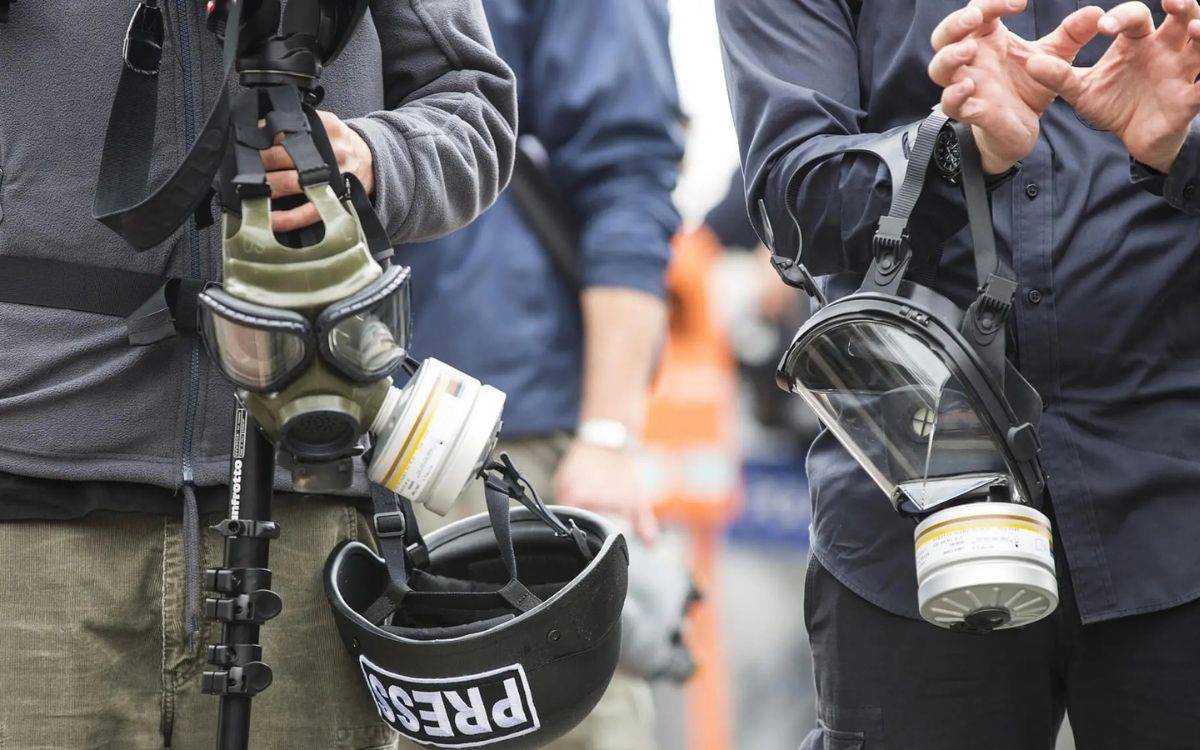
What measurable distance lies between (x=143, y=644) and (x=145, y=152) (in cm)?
51

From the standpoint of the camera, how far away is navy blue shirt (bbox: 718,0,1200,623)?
155cm

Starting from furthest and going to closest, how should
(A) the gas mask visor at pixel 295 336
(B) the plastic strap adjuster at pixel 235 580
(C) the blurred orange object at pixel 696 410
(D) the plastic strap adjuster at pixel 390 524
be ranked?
1. (C) the blurred orange object at pixel 696 410
2. (D) the plastic strap adjuster at pixel 390 524
3. (B) the plastic strap adjuster at pixel 235 580
4. (A) the gas mask visor at pixel 295 336

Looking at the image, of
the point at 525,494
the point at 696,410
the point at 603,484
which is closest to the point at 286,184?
the point at 525,494

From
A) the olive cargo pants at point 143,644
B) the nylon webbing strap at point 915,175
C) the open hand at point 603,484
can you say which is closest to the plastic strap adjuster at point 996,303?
the nylon webbing strap at point 915,175

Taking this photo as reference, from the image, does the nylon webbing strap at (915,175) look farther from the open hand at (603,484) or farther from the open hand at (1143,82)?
the open hand at (603,484)

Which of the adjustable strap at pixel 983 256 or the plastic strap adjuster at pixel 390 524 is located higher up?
the adjustable strap at pixel 983 256

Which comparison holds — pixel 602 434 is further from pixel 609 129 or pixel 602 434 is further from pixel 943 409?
pixel 943 409

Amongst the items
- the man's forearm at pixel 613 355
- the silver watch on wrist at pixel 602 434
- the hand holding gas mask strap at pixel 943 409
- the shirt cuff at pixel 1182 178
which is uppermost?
the shirt cuff at pixel 1182 178

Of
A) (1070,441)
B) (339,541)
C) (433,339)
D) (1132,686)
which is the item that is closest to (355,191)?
(339,541)

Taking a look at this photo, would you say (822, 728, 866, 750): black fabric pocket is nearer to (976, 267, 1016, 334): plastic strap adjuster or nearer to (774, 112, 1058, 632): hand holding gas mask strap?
(774, 112, 1058, 632): hand holding gas mask strap

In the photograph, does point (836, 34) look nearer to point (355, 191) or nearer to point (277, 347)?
point (355, 191)

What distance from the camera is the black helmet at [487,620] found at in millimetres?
1414

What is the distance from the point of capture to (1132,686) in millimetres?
1548

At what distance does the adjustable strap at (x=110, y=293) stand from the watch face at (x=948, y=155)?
77 centimetres
